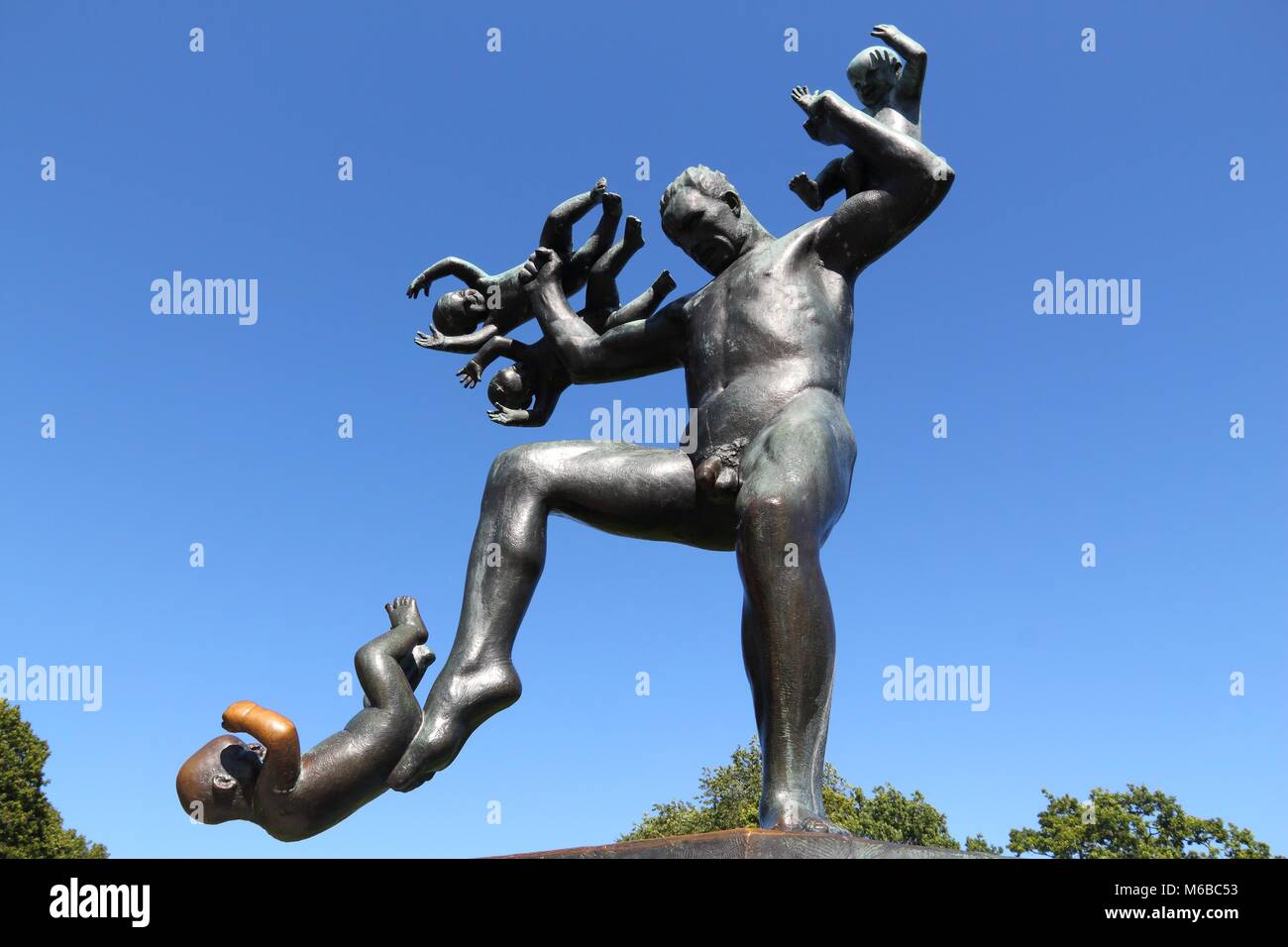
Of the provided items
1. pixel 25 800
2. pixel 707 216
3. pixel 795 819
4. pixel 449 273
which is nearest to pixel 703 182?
pixel 707 216

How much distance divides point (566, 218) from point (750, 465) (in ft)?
6.89

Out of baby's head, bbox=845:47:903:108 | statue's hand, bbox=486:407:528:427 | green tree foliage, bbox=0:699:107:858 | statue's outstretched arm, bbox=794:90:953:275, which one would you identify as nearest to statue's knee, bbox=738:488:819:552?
statue's outstretched arm, bbox=794:90:953:275

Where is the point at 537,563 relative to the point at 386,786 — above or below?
A: above

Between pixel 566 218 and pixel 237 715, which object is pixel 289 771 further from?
pixel 566 218

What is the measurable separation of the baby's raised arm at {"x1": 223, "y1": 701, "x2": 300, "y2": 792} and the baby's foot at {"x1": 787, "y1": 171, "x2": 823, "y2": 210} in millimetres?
3478

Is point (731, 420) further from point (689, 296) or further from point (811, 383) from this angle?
point (689, 296)

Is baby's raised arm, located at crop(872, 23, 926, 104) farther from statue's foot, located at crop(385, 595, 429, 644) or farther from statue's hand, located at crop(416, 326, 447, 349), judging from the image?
statue's foot, located at crop(385, 595, 429, 644)

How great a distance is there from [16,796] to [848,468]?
2820 cm

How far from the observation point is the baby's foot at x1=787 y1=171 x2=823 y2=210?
5.99m

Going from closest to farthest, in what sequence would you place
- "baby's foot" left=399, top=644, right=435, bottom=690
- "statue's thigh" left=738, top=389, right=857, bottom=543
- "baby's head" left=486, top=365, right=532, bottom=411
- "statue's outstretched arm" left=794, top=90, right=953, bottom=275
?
"statue's thigh" left=738, top=389, right=857, bottom=543
"baby's foot" left=399, top=644, right=435, bottom=690
"statue's outstretched arm" left=794, top=90, right=953, bottom=275
"baby's head" left=486, top=365, right=532, bottom=411

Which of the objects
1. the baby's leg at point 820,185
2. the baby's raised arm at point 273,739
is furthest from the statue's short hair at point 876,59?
the baby's raised arm at point 273,739
